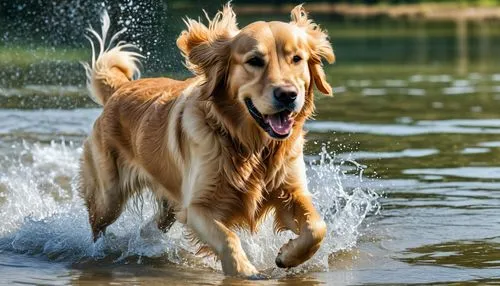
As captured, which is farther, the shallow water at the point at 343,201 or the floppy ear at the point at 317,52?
the shallow water at the point at 343,201

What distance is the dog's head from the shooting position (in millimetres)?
7004

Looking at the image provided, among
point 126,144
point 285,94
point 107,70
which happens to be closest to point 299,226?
point 285,94

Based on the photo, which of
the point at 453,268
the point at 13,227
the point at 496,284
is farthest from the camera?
the point at 13,227

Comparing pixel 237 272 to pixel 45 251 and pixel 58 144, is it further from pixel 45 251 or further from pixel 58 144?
pixel 58 144

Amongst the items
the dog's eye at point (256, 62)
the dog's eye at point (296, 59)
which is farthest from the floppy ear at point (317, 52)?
the dog's eye at point (256, 62)

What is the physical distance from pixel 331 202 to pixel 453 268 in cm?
226

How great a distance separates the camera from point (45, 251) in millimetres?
8695

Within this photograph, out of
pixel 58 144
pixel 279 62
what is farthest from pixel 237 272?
pixel 58 144

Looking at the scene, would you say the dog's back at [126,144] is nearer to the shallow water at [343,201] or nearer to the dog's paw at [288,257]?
the shallow water at [343,201]

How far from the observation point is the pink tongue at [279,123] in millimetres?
7078

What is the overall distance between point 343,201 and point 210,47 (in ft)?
9.87

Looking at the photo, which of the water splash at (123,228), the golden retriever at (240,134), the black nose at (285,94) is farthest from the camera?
the water splash at (123,228)

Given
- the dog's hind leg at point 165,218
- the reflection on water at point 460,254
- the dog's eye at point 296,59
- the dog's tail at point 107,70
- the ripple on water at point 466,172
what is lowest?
the ripple on water at point 466,172

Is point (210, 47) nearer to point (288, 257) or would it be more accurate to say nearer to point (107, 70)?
point (288, 257)
